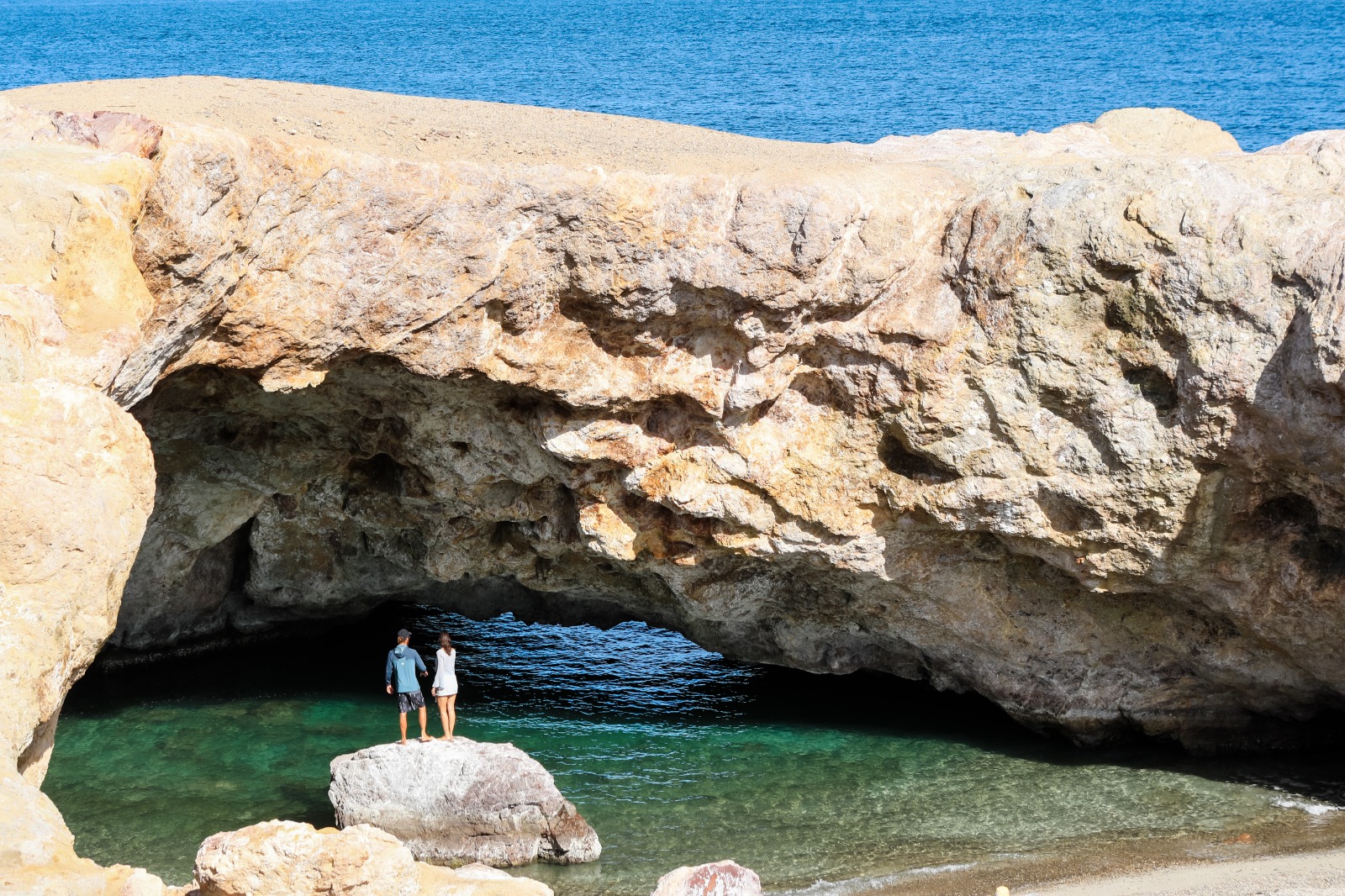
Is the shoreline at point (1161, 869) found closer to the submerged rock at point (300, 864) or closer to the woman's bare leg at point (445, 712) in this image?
the woman's bare leg at point (445, 712)

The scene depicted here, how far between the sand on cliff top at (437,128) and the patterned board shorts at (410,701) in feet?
21.6

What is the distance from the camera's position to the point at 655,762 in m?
17.2

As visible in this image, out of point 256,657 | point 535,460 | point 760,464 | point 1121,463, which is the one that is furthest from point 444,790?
point 1121,463

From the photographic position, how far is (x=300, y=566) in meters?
19.5

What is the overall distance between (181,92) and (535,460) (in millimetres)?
6152

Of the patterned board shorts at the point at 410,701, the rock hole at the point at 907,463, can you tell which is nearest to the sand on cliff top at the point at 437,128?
the rock hole at the point at 907,463

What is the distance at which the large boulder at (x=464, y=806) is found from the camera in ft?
47.9

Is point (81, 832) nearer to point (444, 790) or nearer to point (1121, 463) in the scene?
point (444, 790)

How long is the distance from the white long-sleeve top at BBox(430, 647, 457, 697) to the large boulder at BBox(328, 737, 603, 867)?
126 centimetres

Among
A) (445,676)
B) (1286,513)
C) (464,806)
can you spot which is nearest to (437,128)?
(445,676)

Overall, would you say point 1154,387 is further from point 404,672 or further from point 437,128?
point 404,672

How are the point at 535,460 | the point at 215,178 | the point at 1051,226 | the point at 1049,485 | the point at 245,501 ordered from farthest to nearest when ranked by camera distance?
the point at 245,501
the point at 535,460
the point at 1049,485
the point at 1051,226
the point at 215,178

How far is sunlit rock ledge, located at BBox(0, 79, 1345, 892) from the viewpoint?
12.6 m

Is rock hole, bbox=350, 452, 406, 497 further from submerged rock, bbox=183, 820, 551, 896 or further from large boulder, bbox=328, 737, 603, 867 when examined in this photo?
submerged rock, bbox=183, 820, 551, 896
